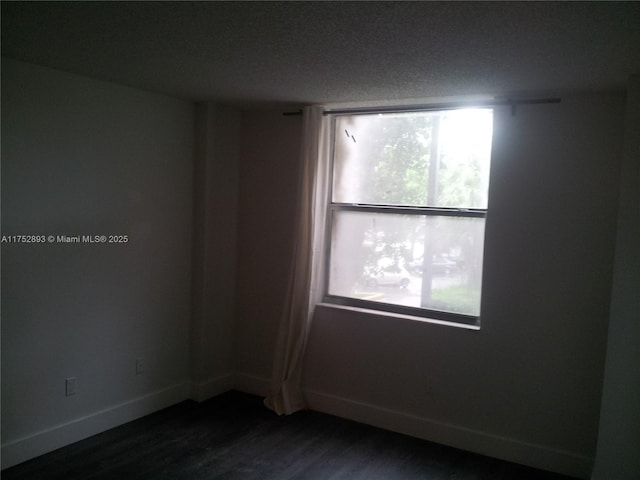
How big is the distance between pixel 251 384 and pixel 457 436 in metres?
1.71

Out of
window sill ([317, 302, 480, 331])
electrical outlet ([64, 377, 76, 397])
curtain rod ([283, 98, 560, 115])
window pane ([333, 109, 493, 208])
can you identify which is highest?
curtain rod ([283, 98, 560, 115])

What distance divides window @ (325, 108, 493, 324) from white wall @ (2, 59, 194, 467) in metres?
1.21

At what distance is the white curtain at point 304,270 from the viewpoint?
3786 millimetres

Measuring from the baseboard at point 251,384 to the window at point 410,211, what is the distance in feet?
2.97

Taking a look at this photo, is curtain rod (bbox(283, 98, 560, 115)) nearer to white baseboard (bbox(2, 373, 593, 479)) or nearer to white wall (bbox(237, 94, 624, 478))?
white wall (bbox(237, 94, 624, 478))

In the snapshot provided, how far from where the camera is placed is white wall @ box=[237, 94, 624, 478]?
300 cm

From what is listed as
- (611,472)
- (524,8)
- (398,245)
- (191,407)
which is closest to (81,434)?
(191,407)

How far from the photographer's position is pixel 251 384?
424cm

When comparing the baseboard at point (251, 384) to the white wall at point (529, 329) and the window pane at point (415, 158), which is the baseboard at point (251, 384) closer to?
the white wall at point (529, 329)

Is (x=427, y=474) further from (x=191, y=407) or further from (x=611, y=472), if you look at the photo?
(x=191, y=407)

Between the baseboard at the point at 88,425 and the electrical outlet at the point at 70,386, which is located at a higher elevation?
the electrical outlet at the point at 70,386

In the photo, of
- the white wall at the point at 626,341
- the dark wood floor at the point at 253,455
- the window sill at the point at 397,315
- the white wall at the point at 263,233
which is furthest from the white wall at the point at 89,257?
the white wall at the point at 626,341

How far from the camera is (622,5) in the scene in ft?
5.62

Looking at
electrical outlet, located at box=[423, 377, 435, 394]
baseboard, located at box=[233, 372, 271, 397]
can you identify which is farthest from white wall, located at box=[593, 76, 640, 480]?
baseboard, located at box=[233, 372, 271, 397]
